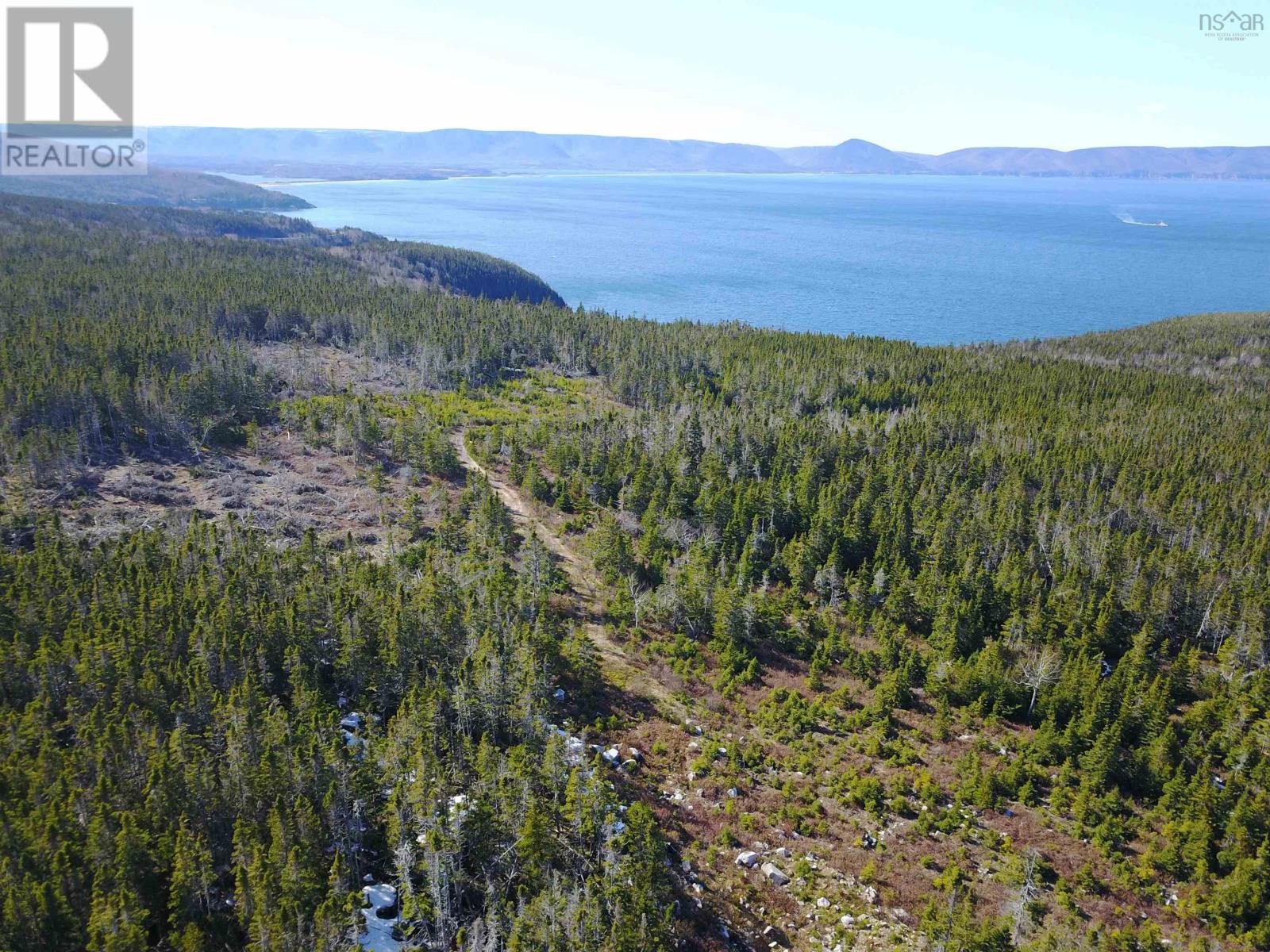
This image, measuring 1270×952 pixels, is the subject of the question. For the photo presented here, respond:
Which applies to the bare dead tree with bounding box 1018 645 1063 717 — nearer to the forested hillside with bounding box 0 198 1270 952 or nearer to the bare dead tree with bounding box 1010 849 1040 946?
the forested hillside with bounding box 0 198 1270 952

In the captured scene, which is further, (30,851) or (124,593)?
(124,593)

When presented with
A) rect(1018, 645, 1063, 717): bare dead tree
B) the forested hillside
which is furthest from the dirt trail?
rect(1018, 645, 1063, 717): bare dead tree

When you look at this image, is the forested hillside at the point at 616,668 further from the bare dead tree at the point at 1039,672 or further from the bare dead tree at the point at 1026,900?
the bare dead tree at the point at 1039,672

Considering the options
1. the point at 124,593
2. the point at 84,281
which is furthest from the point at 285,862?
the point at 84,281

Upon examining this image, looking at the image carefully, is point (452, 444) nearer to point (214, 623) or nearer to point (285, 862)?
point (214, 623)

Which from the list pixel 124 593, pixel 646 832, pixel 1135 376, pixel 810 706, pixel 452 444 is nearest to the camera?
pixel 646 832

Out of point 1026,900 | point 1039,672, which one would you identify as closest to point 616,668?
point 1026,900

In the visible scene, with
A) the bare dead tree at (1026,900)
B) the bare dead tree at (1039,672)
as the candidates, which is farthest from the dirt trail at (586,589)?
the bare dead tree at (1039,672)
